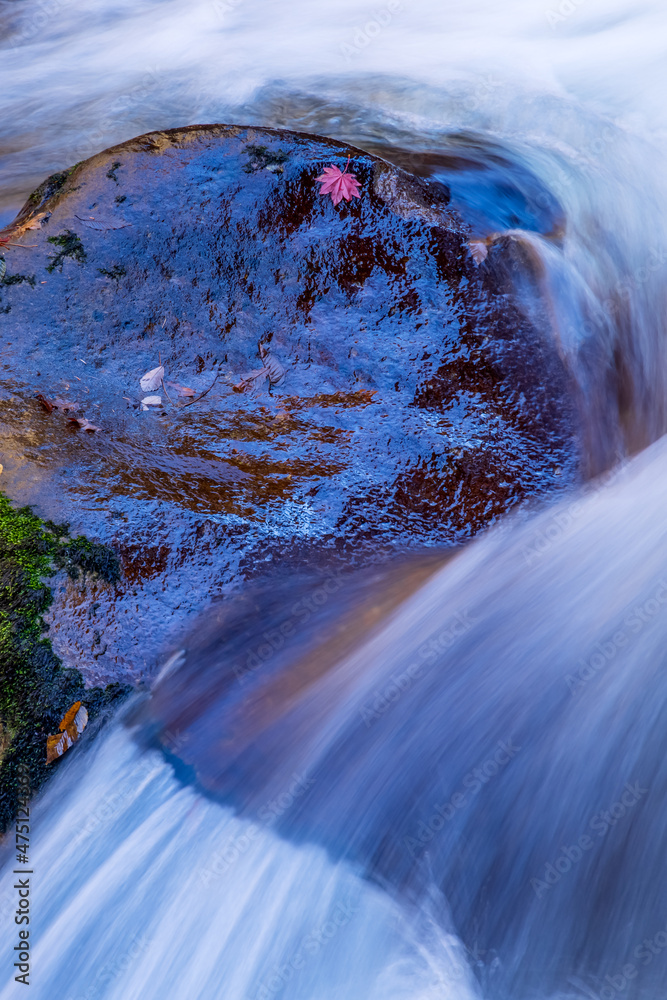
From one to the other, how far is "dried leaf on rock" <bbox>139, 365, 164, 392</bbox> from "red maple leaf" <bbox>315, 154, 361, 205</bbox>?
1.46 m

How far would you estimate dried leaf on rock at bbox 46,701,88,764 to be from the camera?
9.62ft

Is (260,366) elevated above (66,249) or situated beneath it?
situated beneath

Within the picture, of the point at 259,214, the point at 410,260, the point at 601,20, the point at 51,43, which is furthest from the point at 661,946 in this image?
the point at 51,43

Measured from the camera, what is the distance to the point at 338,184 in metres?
3.75

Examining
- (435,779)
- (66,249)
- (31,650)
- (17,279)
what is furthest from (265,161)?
(435,779)

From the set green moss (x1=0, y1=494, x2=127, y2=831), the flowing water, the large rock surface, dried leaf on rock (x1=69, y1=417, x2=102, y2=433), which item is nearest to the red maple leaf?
the large rock surface

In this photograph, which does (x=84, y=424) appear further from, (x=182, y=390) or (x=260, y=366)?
(x=260, y=366)

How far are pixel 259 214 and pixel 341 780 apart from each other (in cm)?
318

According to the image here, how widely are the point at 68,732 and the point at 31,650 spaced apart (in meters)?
0.43

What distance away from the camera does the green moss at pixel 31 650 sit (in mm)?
2852

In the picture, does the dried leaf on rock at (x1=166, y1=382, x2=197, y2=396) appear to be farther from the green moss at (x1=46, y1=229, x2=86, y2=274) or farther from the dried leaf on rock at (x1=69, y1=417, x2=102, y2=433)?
the green moss at (x1=46, y1=229, x2=86, y2=274)

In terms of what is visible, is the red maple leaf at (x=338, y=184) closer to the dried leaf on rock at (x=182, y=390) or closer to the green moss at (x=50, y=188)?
the dried leaf on rock at (x=182, y=390)

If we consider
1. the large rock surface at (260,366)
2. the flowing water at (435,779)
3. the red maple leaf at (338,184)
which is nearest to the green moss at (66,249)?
the large rock surface at (260,366)

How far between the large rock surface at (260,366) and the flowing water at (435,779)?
1.07 feet
